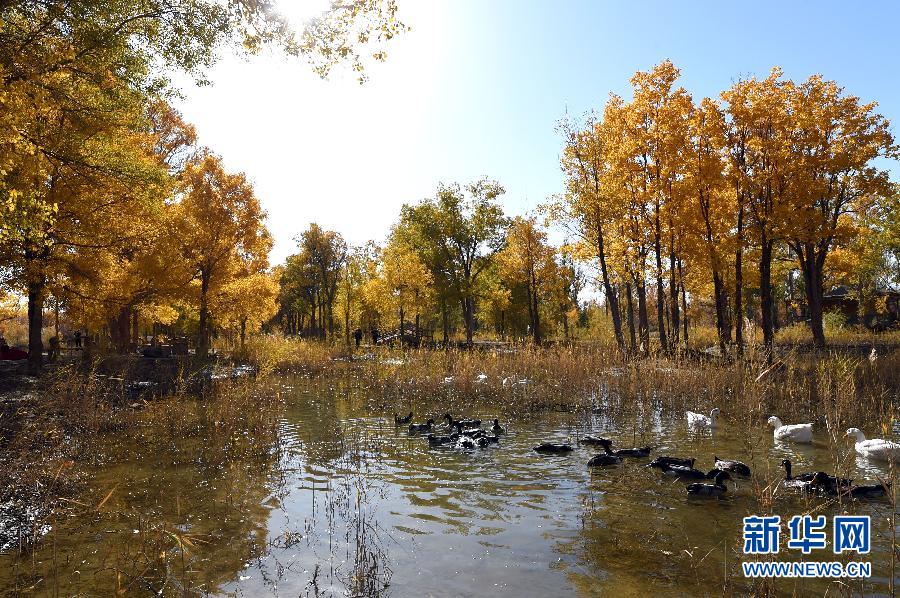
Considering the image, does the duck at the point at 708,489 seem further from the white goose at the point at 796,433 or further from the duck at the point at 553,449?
the white goose at the point at 796,433

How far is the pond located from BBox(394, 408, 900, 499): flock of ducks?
185 mm

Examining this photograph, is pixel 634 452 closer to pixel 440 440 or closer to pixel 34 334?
pixel 440 440

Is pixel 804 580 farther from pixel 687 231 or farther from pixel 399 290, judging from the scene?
pixel 399 290

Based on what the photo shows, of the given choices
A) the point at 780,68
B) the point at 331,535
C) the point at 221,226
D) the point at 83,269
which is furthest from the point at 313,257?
the point at 331,535

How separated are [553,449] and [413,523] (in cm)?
371

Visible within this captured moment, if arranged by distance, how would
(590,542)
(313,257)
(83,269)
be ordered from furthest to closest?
(313,257), (83,269), (590,542)

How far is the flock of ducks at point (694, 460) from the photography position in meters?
6.64

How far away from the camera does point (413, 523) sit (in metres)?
6.40

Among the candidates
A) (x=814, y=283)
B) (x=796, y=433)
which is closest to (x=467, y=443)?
(x=796, y=433)

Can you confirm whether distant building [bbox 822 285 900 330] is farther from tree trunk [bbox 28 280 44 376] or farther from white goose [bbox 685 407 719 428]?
tree trunk [bbox 28 280 44 376]

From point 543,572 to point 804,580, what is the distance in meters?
2.37

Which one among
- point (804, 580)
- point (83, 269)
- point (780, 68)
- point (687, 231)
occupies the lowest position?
point (804, 580)

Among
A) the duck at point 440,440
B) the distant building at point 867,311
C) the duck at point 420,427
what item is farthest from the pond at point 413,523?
the distant building at point 867,311

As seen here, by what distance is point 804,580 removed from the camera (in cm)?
486
